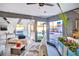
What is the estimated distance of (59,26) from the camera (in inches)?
92.3

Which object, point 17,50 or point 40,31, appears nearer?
point 17,50

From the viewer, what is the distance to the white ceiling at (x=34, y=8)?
221cm

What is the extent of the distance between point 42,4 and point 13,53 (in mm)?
1048

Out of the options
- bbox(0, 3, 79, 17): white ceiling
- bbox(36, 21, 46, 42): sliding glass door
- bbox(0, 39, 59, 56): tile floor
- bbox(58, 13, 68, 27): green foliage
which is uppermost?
bbox(0, 3, 79, 17): white ceiling

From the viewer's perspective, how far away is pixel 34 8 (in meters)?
2.27

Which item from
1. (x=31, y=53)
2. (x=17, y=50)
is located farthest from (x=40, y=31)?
(x=17, y=50)

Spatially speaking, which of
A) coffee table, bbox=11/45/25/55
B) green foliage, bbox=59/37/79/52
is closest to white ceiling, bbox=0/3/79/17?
green foliage, bbox=59/37/79/52

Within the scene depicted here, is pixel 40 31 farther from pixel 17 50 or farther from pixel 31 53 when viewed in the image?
pixel 17 50

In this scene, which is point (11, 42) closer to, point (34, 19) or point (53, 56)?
point (34, 19)

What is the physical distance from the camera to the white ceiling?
2207 mm

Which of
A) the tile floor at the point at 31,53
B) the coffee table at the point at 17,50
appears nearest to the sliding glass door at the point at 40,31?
the tile floor at the point at 31,53

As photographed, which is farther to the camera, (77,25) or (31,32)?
(31,32)

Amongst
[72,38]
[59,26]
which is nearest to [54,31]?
[59,26]

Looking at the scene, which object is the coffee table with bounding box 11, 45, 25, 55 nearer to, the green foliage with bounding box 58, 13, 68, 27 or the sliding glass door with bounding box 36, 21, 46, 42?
the sliding glass door with bounding box 36, 21, 46, 42
